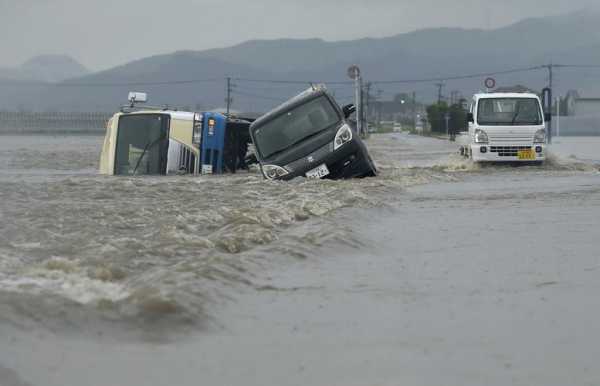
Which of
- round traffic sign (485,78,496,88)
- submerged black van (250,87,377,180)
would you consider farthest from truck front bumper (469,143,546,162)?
round traffic sign (485,78,496,88)

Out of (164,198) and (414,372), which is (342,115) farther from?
(414,372)

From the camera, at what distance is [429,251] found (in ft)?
29.9

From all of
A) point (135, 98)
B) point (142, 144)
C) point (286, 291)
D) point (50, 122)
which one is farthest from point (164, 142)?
point (50, 122)

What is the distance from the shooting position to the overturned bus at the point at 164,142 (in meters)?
20.0

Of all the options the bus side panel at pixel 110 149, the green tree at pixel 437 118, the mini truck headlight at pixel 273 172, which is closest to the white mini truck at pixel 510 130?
the mini truck headlight at pixel 273 172

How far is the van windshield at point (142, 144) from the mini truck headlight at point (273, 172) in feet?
12.6

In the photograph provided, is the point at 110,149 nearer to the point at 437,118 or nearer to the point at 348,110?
the point at 348,110

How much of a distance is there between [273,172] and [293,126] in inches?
36.3

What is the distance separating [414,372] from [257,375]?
2.69 ft

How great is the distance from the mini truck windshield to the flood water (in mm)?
3771

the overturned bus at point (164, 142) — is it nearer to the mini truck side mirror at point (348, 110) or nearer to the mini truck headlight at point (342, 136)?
the mini truck side mirror at point (348, 110)

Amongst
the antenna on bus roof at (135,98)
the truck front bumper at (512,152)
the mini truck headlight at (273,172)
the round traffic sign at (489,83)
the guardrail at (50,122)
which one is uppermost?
the guardrail at (50,122)

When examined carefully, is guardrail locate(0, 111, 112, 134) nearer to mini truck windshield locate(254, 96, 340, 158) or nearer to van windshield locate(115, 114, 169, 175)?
van windshield locate(115, 114, 169, 175)

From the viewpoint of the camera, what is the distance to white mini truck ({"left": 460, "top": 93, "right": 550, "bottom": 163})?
851 inches
